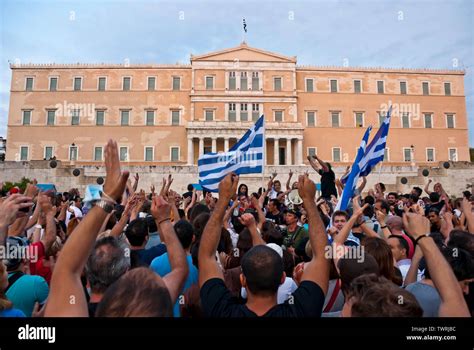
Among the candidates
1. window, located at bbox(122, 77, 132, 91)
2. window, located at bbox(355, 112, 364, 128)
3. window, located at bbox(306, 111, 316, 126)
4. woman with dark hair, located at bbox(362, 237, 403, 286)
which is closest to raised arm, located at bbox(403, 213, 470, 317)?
woman with dark hair, located at bbox(362, 237, 403, 286)

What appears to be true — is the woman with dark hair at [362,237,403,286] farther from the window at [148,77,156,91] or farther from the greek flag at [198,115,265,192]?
the window at [148,77,156,91]

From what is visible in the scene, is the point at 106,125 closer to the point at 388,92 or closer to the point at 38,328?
the point at 388,92

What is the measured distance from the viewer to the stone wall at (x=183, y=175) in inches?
1097

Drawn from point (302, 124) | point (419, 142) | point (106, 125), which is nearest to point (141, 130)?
point (106, 125)

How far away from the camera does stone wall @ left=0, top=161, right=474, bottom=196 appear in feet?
91.5

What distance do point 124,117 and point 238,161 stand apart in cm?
3588

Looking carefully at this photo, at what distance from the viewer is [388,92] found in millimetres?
43781

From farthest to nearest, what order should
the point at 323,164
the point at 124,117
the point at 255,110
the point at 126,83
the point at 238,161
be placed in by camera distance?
the point at 126,83 < the point at 124,117 < the point at 255,110 < the point at 238,161 < the point at 323,164

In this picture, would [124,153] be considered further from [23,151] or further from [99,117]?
[23,151]

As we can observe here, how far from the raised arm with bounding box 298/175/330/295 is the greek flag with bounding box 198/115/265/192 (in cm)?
641

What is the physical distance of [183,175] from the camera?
2948 centimetres

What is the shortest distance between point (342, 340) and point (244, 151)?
299 inches

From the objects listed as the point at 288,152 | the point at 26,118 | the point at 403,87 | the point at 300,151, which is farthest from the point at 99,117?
the point at 403,87

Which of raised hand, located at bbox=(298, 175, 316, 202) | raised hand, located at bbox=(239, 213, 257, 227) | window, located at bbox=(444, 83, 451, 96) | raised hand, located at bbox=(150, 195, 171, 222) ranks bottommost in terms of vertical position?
raised hand, located at bbox=(239, 213, 257, 227)
